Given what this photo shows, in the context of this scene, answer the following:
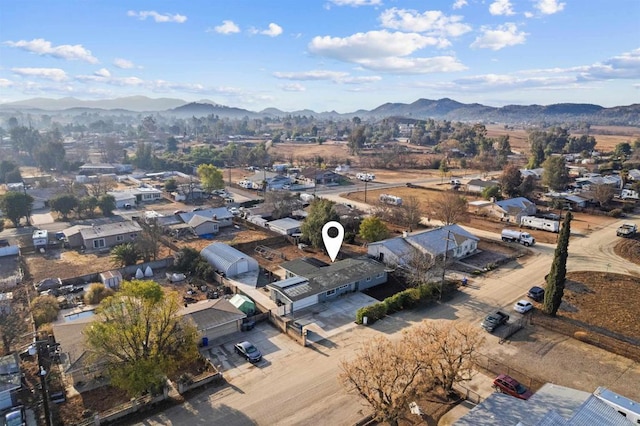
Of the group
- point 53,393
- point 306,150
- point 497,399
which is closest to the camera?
point 497,399

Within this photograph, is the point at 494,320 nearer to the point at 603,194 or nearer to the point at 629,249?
the point at 629,249

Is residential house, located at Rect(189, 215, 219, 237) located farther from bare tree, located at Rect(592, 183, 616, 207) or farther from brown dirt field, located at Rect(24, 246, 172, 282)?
bare tree, located at Rect(592, 183, 616, 207)

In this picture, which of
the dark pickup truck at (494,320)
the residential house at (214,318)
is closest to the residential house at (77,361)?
the residential house at (214,318)

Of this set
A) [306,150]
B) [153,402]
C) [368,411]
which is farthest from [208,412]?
[306,150]

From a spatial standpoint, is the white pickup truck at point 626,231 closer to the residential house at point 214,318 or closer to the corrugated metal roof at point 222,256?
the corrugated metal roof at point 222,256

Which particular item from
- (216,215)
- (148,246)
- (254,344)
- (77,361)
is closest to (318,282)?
(254,344)

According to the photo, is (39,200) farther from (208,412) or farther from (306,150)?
(306,150)

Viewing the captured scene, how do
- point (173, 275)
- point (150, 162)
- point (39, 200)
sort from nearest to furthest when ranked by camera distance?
point (173, 275)
point (39, 200)
point (150, 162)
